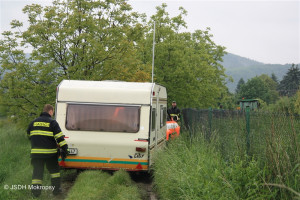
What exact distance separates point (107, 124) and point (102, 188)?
2302 millimetres

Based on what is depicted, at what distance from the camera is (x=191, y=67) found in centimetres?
2816

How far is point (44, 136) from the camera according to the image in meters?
7.85

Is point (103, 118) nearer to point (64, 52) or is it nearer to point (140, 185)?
point (140, 185)

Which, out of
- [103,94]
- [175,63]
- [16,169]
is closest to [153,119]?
[103,94]

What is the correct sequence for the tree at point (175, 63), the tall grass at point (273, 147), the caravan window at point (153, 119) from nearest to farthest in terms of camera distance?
the tall grass at point (273, 147) → the caravan window at point (153, 119) → the tree at point (175, 63)

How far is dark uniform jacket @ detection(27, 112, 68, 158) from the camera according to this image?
308 inches

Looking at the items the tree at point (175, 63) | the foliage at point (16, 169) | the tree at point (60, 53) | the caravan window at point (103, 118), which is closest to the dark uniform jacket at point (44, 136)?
the foliage at point (16, 169)

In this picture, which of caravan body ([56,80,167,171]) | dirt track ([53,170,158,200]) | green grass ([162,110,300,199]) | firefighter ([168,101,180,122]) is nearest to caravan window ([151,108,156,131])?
caravan body ([56,80,167,171])

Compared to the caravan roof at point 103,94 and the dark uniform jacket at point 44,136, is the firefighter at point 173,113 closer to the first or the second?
the caravan roof at point 103,94

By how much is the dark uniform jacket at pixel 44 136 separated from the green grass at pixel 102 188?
3.20ft

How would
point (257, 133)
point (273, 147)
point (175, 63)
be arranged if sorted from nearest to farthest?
point (273, 147), point (257, 133), point (175, 63)

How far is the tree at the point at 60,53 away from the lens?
598 inches

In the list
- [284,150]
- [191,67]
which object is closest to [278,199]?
[284,150]

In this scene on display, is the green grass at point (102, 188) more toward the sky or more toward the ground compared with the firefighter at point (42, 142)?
more toward the ground
